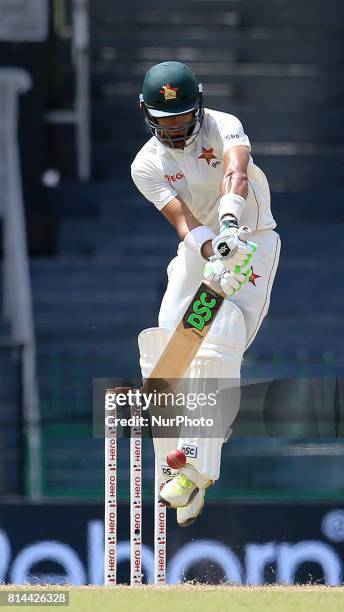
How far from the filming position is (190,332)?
5.81m

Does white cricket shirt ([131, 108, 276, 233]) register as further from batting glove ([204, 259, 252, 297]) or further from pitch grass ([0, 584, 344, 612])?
pitch grass ([0, 584, 344, 612])

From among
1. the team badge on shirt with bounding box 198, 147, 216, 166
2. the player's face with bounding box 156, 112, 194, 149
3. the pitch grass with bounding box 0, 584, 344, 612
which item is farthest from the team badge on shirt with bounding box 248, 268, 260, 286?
the pitch grass with bounding box 0, 584, 344, 612

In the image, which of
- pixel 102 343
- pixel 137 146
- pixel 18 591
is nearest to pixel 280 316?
pixel 102 343

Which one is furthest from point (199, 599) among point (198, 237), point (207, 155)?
point (207, 155)

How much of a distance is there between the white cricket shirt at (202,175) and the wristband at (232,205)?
0.85 ft

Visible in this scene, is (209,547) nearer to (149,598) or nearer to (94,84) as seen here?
(149,598)

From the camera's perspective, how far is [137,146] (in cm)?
1172

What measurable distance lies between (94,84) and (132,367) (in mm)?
3322

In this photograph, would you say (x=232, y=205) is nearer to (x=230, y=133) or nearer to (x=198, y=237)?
(x=198, y=237)

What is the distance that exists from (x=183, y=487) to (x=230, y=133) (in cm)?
125

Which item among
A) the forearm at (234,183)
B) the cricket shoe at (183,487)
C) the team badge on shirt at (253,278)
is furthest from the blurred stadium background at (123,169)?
the forearm at (234,183)

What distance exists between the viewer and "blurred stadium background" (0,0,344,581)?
10109 mm

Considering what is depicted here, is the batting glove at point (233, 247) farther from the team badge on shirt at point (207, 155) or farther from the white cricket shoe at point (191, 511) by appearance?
the white cricket shoe at point (191, 511)

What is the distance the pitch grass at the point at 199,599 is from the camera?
17.6ft
